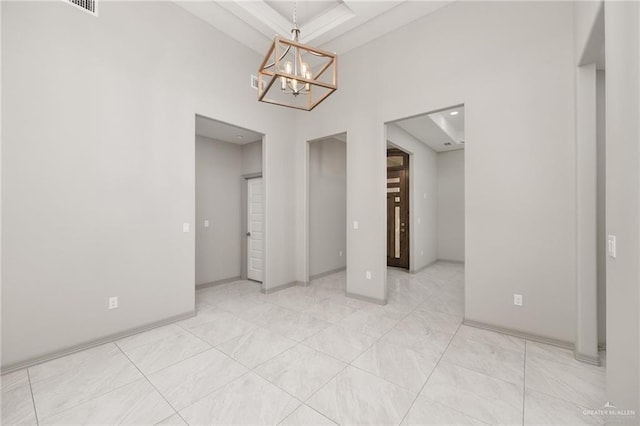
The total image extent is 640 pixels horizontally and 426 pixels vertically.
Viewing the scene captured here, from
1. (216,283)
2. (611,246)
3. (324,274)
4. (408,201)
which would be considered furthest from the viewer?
(408,201)

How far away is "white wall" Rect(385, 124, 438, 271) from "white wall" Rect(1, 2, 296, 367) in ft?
12.2

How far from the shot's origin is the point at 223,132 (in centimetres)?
452

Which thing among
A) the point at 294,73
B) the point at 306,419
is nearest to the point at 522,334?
the point at 306,419

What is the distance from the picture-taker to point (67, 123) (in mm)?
2514

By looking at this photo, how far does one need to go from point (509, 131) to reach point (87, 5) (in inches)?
182

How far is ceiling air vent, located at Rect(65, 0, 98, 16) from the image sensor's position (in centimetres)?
258

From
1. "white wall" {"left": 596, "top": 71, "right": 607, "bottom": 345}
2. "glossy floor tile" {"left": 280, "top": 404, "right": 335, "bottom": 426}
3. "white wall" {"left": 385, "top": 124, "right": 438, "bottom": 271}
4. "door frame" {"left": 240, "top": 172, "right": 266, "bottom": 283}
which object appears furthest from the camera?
"white wall" {"left": 385, "top": 124, "right": 438, "bottom": 271}

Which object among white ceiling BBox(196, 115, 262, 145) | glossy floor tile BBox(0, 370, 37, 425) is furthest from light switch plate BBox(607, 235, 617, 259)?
white ceiling BBox(196, 115, 262, 145)

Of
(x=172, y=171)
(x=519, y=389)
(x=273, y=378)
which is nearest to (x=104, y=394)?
(x=273, y=378)

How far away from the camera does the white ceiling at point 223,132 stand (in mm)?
3995

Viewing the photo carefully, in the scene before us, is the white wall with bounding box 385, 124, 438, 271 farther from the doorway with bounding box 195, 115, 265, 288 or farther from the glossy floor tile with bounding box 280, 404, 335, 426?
the glossy floor tile with bounding box 280, 404, 335, 426

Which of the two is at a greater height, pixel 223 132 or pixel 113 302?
pixel 223 132

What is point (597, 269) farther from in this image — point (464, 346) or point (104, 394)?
point (104, 394)

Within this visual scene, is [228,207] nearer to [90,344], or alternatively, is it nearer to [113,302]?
[113,302]
